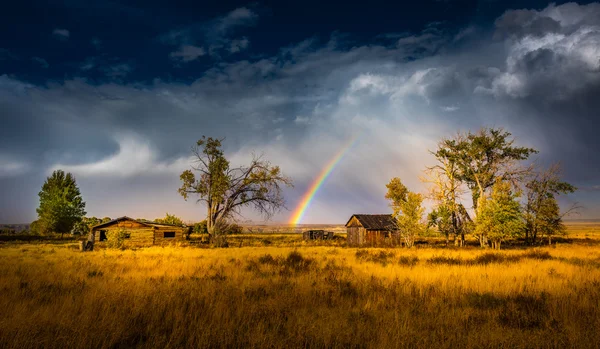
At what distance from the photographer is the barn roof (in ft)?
150

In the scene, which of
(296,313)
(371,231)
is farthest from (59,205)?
(296,313)

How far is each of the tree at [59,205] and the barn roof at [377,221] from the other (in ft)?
163

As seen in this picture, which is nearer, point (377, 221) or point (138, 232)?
point (138, 232)

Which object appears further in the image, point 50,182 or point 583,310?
point 50,182

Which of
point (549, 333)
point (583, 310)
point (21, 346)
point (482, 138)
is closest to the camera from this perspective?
point (21, 346)

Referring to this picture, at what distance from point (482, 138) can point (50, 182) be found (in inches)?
2848

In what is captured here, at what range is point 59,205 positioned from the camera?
54938mm

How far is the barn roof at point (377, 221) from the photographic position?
4568cm

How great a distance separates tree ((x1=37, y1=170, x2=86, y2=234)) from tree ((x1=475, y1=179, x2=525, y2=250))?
6331 centimetres

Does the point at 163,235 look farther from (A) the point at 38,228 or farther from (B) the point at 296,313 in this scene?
(B) the point at 296,313

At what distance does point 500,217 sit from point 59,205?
219ft

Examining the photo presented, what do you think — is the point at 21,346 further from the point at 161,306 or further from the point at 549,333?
the point at 549,333

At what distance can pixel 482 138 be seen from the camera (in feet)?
123

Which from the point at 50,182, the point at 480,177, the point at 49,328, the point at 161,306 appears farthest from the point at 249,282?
the point at 50,182
